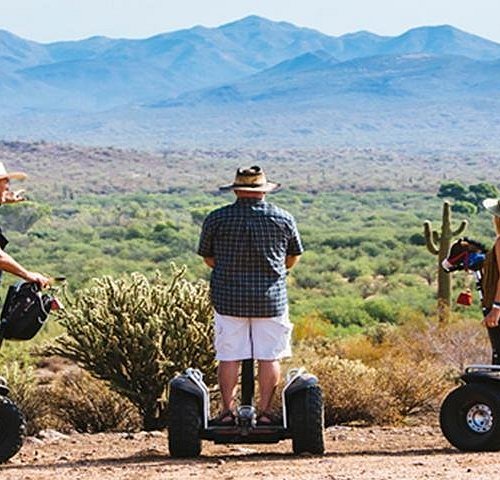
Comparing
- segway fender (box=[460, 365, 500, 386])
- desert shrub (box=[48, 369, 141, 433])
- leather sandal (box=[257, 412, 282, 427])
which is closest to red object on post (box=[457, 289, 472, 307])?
segway fender (box=[460, 365, 500, 386])

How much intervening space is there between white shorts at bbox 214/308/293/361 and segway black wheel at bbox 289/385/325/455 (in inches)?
13.4

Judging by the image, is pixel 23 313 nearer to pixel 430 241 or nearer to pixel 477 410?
pixel 477 410

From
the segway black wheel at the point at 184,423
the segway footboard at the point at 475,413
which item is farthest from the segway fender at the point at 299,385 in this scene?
the segway footboard at the point at 475,413

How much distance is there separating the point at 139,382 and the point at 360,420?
A: 6.76 feet

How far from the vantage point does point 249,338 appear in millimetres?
9750

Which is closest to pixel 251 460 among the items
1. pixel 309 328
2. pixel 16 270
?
pixel 16 270

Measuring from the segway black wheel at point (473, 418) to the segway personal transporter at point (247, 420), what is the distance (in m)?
0.90

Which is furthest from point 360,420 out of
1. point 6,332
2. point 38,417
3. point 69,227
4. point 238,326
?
point 69,227

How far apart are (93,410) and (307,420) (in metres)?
4.21

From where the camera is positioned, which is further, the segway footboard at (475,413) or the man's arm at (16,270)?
the segway footboard at (475,413)

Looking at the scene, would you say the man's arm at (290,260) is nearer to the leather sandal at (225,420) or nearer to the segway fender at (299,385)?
the segway fender at (299,385)

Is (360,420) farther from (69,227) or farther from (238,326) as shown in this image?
(69,227)

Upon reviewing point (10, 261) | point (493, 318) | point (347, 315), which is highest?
point (10, 261)

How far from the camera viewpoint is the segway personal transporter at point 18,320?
9.30 meters
